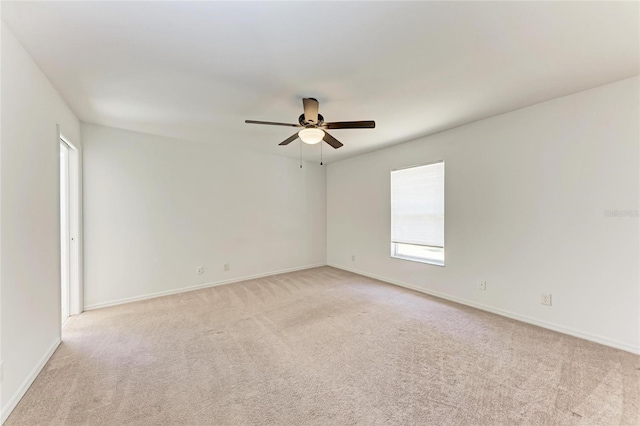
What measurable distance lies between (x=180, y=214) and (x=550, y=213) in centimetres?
489

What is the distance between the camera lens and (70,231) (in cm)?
307

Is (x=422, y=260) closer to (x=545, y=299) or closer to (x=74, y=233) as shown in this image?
(x=545, y=299)

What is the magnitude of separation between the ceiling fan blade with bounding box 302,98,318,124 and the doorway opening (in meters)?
2.88

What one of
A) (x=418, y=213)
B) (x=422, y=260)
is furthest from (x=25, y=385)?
(x=418, y=213)

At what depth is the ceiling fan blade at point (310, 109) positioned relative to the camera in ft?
7.81

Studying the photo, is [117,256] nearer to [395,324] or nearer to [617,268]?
[395,324]

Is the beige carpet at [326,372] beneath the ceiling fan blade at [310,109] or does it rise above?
beneath

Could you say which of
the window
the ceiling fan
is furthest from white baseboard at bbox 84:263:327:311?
the ceiling fan

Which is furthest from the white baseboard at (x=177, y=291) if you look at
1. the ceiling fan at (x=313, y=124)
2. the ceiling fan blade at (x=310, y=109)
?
the ceiling fan blade at (x=310, y=109)

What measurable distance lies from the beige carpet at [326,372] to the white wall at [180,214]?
77 centimetres

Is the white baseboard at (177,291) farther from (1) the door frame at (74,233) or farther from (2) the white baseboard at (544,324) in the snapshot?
(2) the white baseboard at (544,324)

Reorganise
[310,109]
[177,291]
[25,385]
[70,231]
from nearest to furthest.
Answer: [25,385], [310,109], [70,231], [177,291]

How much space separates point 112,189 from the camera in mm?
3449

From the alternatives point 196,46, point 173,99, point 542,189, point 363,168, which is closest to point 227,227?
point 173,99
